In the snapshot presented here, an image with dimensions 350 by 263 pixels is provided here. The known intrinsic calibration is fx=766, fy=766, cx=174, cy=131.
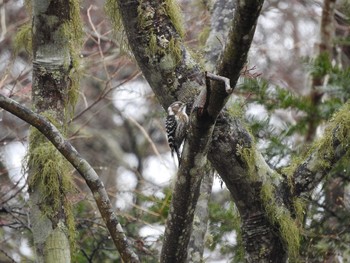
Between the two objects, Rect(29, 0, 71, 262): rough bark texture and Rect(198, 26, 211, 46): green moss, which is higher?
Rect(198, 26, 211, 46): green moss

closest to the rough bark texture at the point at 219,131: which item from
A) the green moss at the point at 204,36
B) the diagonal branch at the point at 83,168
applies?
the diagonal branch at the point at 83,168

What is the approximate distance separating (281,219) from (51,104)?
1.38m

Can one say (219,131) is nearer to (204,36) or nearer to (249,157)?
(249,157)

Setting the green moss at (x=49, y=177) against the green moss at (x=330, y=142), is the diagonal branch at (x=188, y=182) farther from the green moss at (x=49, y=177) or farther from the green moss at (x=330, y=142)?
the green moss at (x=330, y=142)

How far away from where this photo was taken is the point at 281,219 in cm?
402

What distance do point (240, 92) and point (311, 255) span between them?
1.42 metres

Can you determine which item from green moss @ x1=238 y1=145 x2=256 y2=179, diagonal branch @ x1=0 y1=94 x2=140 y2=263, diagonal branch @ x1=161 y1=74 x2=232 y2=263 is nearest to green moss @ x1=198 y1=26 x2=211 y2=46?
green moss @ x1=238 y1=145 x2=256 y2=179

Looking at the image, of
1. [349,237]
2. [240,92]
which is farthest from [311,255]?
[240,92]

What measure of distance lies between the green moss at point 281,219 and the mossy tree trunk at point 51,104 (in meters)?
1.05

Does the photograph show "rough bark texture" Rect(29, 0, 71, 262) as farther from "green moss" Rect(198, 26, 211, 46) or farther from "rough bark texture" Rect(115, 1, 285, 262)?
"green moss" Rect(198, 26, 211, 46)

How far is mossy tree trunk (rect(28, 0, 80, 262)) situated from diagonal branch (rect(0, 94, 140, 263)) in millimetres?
443

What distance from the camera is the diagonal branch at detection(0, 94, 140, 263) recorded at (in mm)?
3537

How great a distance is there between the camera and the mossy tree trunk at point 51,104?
3977 millimetres

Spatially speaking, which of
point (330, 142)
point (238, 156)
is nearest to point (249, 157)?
point (238, 156)
